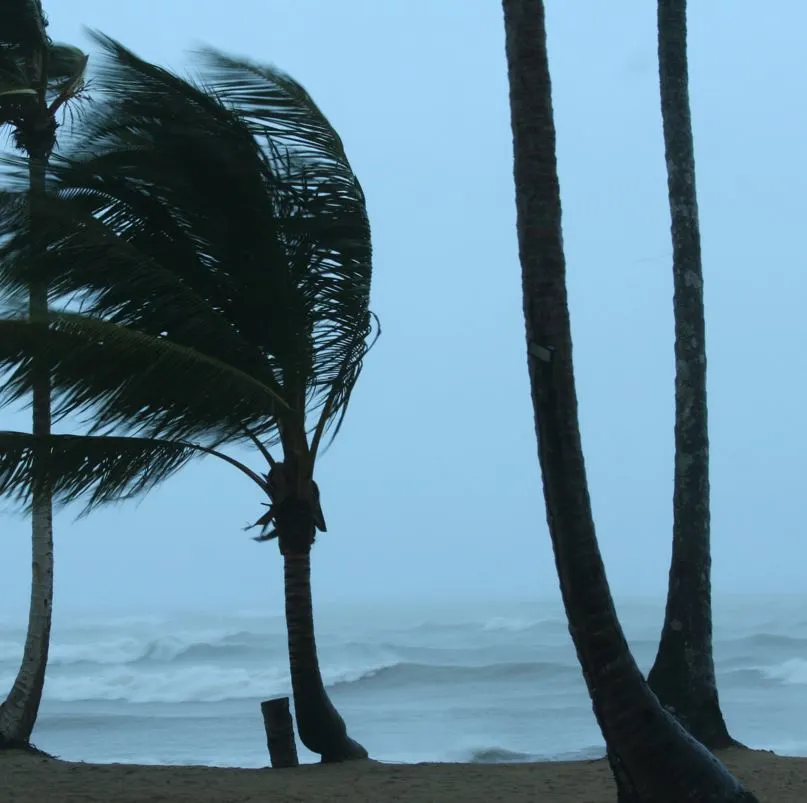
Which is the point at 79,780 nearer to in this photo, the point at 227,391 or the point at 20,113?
the point at 227,391

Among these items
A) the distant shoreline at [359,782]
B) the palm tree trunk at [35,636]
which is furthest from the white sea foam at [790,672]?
the palm tree trunk at [35,636]

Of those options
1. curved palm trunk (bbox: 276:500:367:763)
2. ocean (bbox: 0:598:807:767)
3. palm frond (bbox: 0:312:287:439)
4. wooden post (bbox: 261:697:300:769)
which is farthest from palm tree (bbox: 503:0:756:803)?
ocean (bbox: 0:598:807:767)

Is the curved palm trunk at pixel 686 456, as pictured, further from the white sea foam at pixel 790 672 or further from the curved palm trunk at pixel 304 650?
the white sea foam at pixel 790 672

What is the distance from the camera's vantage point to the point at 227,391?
29.3 feet

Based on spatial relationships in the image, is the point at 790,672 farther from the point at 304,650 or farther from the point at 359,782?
the point at 359,782

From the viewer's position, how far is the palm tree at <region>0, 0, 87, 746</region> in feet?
38.5

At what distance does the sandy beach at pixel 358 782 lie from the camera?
27.9 ft

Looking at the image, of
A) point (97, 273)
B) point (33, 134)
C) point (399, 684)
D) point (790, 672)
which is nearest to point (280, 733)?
point (97, 273)

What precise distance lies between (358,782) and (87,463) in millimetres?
3146

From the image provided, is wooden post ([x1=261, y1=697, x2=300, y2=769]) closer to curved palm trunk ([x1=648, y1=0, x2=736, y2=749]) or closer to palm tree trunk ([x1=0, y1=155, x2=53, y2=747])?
palm tree trunk ([x1=0, y1=155, x2=53, y2=747])

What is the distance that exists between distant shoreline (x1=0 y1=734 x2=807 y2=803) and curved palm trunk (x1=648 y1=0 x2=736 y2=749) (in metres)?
0.61

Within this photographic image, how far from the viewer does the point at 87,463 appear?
8867 mm

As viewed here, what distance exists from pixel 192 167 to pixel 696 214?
452 cm

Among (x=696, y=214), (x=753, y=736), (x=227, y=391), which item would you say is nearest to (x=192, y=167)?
(x=227, y=391)
